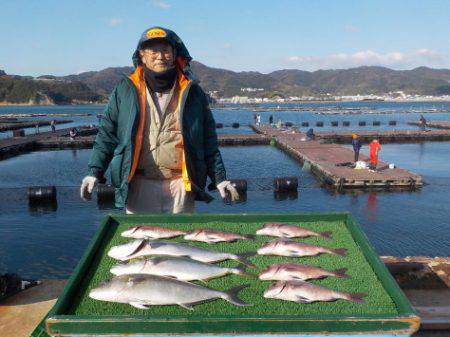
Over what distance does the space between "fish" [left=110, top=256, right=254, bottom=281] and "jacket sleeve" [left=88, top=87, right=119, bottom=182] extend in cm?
123

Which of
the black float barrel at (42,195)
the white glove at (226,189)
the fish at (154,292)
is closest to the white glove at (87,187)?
the white glove at (226,189)

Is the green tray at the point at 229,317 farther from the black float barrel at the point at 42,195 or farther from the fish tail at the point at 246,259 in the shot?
the black float barrel at the point at 42,195

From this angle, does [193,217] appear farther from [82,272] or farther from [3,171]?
[3,171]

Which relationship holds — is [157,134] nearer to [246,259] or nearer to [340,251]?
[246,259]

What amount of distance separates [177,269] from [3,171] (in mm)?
25327

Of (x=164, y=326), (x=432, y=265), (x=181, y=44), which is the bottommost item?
(x=432, y=265)

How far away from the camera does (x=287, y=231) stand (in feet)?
9.90

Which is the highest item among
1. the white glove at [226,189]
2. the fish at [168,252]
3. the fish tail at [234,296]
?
the white glove at [226,189]

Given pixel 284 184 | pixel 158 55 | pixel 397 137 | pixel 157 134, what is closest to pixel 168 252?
pixel 157 134

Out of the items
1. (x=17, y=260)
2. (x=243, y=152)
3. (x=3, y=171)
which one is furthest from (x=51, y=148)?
(x=17, y=260)

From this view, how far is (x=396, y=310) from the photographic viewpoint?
2.04 m

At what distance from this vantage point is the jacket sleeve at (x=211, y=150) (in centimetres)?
367

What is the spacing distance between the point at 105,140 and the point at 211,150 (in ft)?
3.02

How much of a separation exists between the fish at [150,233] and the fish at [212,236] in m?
0.09
